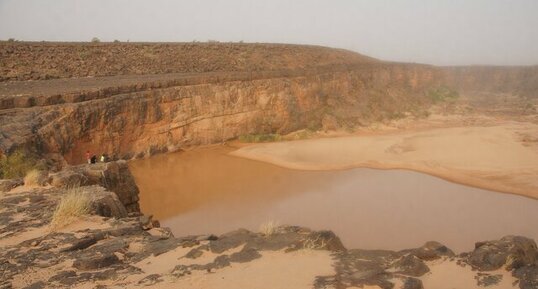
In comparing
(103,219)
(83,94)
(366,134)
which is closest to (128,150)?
(83,94)

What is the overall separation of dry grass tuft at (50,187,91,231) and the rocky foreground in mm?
106

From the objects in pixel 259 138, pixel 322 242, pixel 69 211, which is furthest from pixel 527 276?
pixel 259 138

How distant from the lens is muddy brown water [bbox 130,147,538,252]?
37.0 feet

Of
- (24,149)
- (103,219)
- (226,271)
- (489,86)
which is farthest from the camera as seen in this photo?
(489,86)

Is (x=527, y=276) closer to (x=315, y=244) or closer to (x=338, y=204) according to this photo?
(x=315, y=244)

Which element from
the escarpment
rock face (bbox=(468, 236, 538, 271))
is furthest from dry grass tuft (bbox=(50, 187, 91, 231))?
the escarpment

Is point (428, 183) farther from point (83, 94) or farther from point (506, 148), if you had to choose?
point (83, 94)

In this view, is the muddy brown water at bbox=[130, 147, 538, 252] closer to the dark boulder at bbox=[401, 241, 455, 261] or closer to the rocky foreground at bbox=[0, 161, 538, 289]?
the rocky foreground at bbox=[0, 161, 538, 289]

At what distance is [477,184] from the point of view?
15328 mm

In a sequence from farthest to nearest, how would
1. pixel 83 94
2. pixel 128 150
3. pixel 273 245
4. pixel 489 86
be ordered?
pixel 489 86
pixel 128 150
pixel 83 94
pixel 273 245

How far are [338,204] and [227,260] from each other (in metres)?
8.54

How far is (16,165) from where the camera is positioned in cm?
1170

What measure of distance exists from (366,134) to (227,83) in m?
9.11

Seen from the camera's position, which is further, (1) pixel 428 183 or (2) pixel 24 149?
(1) pixel 428 183
